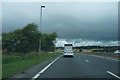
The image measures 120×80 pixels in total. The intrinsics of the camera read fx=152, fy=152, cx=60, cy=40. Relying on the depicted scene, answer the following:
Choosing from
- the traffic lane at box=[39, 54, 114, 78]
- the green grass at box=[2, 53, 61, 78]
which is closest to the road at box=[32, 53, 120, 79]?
the traffic lane at box=[39, 54, 114, 78]

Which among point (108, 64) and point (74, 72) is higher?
point (74, 72)

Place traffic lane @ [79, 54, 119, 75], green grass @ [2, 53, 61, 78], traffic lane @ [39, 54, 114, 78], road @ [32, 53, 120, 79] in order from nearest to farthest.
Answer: traffic lane @ [39, 54, 114, 78] → road @ [32, 53, 120, 79] → green grass @ [2, 53, 61, 78] → traffic lane @ [79, 54, 119, 75]

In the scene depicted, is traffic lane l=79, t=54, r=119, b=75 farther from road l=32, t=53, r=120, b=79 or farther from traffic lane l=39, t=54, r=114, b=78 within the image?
traffic lane l=39, t=54, r=114, b=78

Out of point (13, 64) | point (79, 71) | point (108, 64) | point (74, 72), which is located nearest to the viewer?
point (74, 72)

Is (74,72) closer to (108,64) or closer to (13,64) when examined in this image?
(13,64)

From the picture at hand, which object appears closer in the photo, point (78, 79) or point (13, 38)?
point (78, 79)

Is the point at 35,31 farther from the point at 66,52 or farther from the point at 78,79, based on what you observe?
the point at 78,79

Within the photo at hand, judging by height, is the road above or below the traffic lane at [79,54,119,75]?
above

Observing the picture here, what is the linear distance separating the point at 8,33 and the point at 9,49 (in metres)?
4.14

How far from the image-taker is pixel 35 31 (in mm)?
28531

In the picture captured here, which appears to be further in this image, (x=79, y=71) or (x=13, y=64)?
(x=13, y=64)

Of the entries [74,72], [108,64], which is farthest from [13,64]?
[108,64]

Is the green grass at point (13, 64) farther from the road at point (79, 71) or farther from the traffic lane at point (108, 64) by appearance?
the traffic lane at point (108, 64)

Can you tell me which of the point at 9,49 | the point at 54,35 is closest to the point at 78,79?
the point at 9,49
